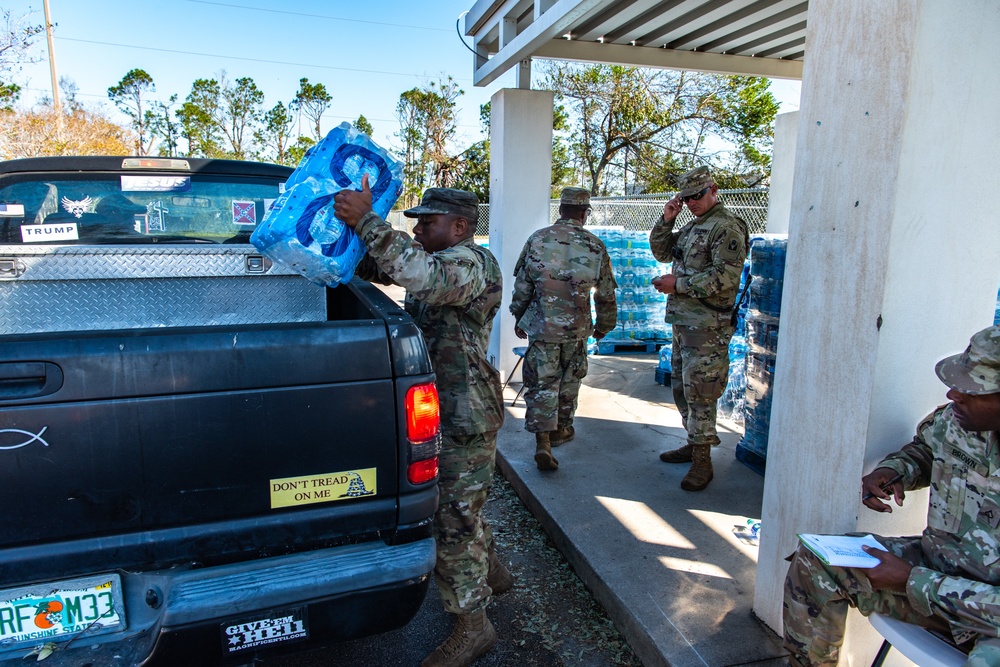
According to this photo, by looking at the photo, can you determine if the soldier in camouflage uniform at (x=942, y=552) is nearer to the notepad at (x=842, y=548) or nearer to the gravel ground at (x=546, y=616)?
the notepad at (x=842, y=548)

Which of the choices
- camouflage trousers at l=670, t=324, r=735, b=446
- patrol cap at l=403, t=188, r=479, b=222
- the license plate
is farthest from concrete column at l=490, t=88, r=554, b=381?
the license plate

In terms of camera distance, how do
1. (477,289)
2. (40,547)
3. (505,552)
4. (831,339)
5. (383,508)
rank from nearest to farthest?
(40,547), (383,508), (831,339), (477,289), (505,552)

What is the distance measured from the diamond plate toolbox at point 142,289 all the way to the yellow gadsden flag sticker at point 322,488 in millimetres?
1047

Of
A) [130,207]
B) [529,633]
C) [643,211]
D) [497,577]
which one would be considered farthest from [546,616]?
[643,211]

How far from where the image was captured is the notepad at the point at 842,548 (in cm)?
185

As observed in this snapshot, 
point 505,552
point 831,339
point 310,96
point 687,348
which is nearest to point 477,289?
point 831,339

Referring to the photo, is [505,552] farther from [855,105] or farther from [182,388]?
[855,105]

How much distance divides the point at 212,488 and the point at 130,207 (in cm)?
223

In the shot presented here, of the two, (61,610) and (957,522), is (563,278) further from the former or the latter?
(61,610)

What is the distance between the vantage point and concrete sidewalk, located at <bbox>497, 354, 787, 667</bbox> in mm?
2609

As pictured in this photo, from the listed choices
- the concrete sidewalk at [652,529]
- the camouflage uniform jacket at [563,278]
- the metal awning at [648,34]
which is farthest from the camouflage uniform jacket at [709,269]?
the metal awning at [648,34]

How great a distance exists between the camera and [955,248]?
2.04m

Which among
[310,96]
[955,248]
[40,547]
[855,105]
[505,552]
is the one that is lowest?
[505,552]

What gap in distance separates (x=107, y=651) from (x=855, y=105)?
108 inches
